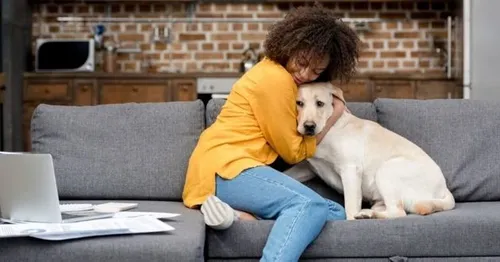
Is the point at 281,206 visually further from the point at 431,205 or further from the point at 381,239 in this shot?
the point at 431,205

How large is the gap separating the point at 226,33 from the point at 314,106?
405 cm

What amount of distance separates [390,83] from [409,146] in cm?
339

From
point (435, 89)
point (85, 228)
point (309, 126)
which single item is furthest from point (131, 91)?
point (85, 228)

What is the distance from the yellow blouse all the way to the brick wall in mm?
3981

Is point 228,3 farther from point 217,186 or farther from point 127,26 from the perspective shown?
point 217,186

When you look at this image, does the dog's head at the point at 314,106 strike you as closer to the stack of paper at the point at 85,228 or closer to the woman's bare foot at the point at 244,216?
the woman's bare foot at the point at 244,216

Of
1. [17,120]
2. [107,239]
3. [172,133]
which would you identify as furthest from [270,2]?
[107,239]

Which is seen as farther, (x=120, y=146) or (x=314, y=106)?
(x=120, y=146)

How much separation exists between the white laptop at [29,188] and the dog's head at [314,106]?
0.87 meters

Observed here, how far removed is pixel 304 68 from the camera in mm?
2607

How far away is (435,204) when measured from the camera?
8.56 ft

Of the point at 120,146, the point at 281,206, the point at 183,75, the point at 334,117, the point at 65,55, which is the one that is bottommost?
the point at 281,206

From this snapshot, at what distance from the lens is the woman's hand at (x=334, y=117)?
9.11 ft

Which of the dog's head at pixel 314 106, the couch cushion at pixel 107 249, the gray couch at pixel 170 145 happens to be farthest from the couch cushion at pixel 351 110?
the couch cushion at pixel 107 249
